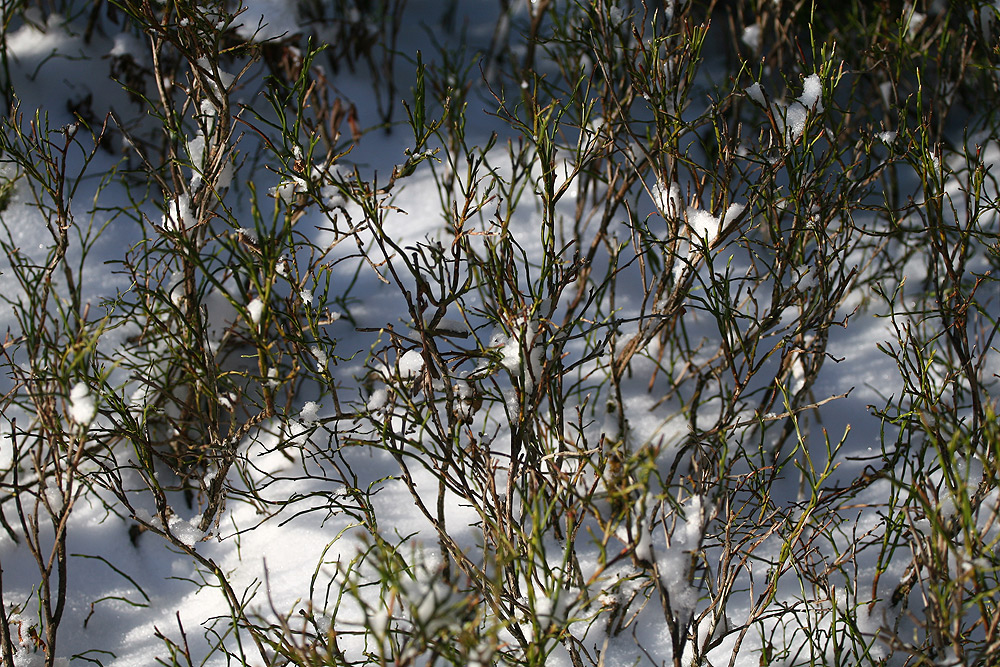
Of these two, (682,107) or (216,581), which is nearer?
(682,107)

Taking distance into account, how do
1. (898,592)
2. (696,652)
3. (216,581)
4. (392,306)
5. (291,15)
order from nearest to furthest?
(696,652) → (898,592) → (216,581) → (392,306) → (291,15)

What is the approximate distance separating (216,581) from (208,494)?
0.19 meters

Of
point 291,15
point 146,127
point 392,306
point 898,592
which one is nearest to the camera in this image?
point 898,592

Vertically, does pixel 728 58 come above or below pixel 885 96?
above

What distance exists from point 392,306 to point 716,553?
35.8 inches

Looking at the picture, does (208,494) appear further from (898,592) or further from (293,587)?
(898,592)

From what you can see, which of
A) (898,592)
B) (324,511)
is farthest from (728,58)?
(324,511)

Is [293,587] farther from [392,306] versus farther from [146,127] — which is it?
[146,127]

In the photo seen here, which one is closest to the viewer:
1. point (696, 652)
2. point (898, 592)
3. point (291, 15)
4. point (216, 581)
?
point (696, 652)

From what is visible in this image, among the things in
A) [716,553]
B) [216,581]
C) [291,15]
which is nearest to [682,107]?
[716,553]

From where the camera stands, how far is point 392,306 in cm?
179

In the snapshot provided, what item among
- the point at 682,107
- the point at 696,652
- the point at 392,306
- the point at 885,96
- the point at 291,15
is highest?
the point at 291,15

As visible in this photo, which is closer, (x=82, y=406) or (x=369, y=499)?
(x=82, y=406)

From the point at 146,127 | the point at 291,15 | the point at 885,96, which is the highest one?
the point at 291,15
